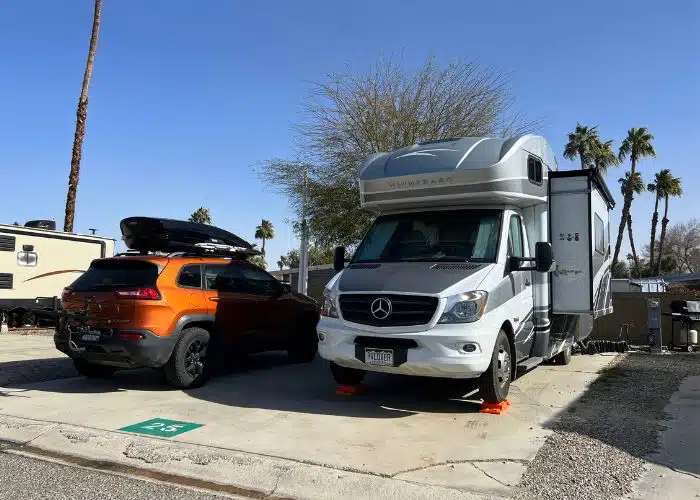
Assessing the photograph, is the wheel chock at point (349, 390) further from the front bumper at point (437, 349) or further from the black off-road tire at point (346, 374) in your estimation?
the front bumper at point (437, 349)

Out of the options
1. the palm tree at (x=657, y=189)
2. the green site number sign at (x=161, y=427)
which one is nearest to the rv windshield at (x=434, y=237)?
the green site number sign at (x=161, y=427)

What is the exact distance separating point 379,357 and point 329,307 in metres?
0.93

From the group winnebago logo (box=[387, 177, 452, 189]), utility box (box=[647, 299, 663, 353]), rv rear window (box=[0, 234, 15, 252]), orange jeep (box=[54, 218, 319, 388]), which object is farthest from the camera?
rv rear window (box=[0, 234, 15, 252])

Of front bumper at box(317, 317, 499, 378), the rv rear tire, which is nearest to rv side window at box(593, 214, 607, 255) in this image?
the rv rear tire

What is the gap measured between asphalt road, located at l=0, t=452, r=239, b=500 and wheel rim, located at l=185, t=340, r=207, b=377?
2.86 metres

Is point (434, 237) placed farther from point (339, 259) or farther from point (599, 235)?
point (599, 235)

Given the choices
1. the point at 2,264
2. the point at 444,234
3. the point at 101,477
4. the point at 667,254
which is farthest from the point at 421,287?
the point at 667,254

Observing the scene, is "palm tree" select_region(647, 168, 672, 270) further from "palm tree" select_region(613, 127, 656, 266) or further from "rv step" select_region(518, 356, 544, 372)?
"rv step" select_region(518, 356, 544, 372)

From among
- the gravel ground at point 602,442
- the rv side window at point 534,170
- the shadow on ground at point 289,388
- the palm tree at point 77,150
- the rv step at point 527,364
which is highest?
the palm tree at point 77,150

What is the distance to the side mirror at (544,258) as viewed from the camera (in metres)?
7.00

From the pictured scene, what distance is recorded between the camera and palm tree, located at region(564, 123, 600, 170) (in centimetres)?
3803

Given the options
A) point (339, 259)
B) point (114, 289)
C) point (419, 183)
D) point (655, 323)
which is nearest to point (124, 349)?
point (114, 289)

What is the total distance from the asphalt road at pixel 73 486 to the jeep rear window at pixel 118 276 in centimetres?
285

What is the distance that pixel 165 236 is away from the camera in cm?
870
